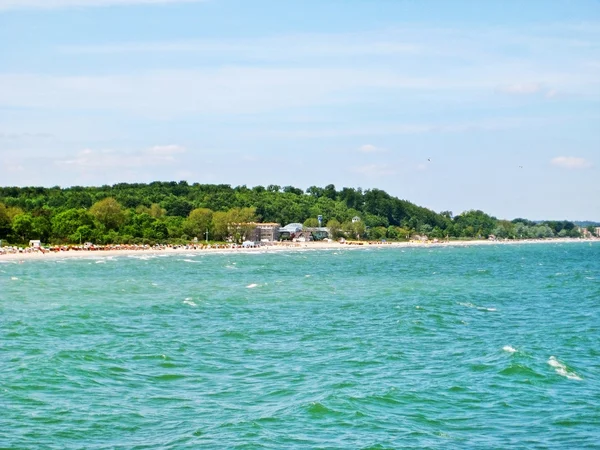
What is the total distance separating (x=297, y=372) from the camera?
2772 cm

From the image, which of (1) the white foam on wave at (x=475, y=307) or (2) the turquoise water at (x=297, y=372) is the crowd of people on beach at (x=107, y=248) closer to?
(2) the turquoise water at (x=297, y=372)

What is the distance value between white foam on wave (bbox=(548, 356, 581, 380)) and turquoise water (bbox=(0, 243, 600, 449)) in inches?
4.3

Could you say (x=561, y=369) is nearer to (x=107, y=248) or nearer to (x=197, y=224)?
(x=107, y=248)

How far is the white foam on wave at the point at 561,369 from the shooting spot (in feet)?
89.9

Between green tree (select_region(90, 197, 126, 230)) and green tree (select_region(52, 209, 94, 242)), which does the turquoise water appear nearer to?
green tree (select_region(52, 209, 94, 242))

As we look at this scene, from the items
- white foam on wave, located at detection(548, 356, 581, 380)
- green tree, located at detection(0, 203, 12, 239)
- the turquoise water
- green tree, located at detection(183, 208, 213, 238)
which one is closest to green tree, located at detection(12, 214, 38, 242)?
green tree, located at detection(0, 203, 12, 239)

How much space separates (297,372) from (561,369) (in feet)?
30.5

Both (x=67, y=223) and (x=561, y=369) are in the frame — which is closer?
(x=561, y=369)

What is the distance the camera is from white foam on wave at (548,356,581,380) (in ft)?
89.9

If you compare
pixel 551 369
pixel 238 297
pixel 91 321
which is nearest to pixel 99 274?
pixel 238 297

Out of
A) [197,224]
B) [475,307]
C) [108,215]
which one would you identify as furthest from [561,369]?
[197,224]

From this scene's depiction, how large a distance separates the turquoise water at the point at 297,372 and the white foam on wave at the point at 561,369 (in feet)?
0.35

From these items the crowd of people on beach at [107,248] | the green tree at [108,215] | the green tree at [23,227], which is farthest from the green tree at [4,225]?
the green tree at [108,215]

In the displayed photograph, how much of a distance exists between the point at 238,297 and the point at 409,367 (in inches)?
1089
